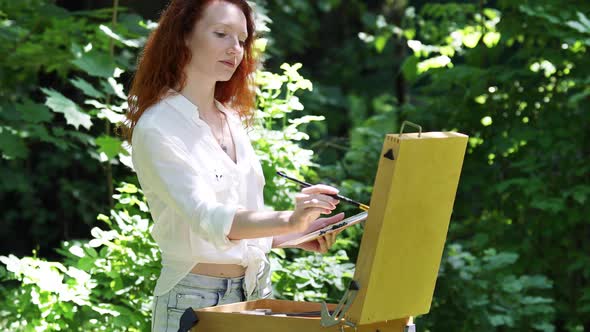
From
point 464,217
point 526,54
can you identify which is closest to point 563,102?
point 526,54

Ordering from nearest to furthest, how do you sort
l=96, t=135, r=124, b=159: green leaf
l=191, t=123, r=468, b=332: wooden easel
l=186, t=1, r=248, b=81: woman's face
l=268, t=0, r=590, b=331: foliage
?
l=191, t=123, r=468, b=332: wooden easel, l=186, t=1, r=248, b=81: woman's face, l=96, t=135, r=124, b=159: green leaf, l=268, t=0, r=590, b=331: foliage

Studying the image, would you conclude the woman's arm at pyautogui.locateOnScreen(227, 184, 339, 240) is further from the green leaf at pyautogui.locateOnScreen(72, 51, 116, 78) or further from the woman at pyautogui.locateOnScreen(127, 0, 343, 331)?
the green leaf at pyautogui.locateOnScreen(72, 51, 116, 78)

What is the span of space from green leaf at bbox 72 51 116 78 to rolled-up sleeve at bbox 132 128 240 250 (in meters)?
1.88

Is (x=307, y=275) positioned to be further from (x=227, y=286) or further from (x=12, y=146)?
(x=12, y=146)

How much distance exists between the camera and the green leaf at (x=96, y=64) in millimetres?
4082

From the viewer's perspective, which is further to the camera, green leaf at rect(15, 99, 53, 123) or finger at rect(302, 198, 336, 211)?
green leaf at rect(15, 99, 53, 123)

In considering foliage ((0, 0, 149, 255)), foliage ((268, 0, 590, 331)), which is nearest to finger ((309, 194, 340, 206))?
foliage ((0, 0, 149, 255))

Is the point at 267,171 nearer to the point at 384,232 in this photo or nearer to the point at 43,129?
the point at 43,129

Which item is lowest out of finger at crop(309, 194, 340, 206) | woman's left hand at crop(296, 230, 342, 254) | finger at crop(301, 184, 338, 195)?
woman's left hand at crop(296, 230, 342, 254)

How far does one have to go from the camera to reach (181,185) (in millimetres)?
2174

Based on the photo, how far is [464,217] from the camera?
5.48 meters

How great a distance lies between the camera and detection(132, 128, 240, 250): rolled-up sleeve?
2.12 metres

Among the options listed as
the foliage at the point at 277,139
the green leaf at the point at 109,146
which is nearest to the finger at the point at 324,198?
the foliage at the point at 277,139

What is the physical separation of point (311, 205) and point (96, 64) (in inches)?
93.1
